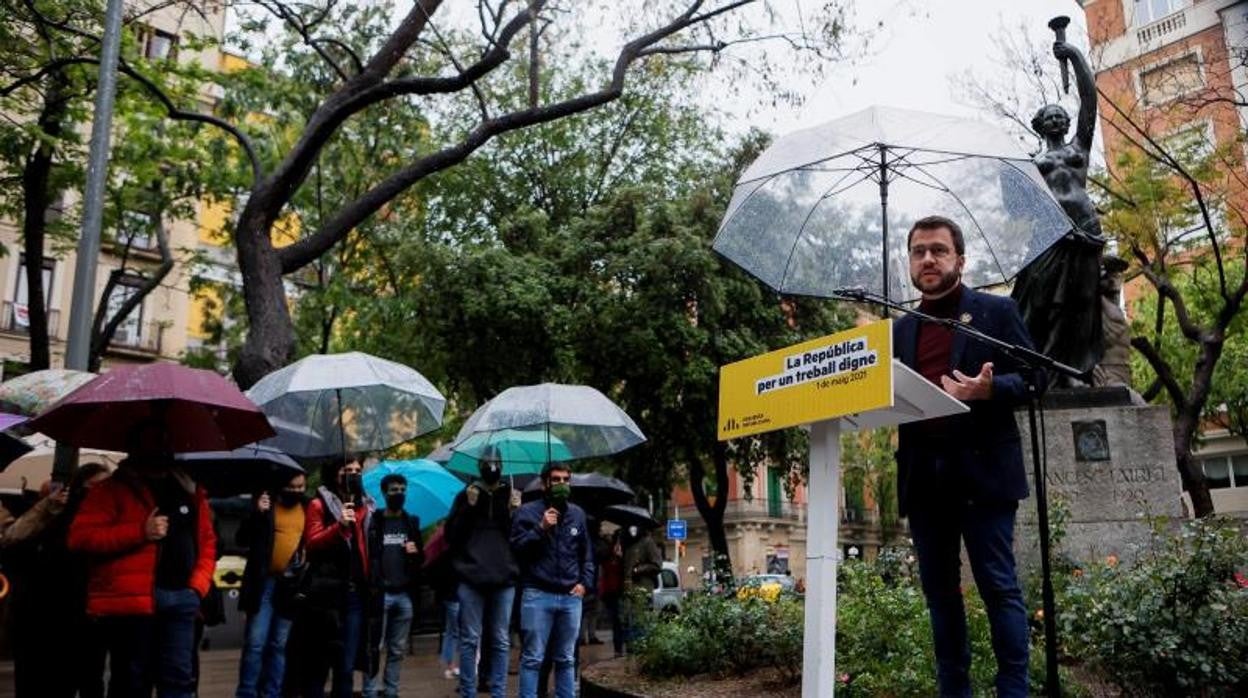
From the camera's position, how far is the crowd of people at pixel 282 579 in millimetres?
5465

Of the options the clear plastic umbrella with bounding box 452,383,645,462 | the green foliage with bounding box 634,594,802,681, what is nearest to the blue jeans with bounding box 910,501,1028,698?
the green foliage with bounding box 634,594,802,681

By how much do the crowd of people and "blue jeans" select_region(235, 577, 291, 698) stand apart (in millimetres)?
10

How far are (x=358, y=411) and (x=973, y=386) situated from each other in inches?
256

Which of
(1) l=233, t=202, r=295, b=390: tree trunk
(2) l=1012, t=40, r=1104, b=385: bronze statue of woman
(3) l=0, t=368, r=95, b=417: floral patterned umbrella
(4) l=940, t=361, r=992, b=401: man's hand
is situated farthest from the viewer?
(1) l=233, t=202, r=295, b=390: tree trunk

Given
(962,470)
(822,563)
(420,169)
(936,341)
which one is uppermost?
(420,169)

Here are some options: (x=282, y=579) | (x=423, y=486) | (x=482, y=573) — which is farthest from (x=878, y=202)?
(x=423, y=486)

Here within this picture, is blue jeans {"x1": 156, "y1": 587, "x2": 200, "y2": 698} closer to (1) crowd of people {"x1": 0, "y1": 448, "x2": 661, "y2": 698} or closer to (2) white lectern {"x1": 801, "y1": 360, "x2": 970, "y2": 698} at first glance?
(1) crowd of people {"x1": 0, "y1": 448, "x2": 661, "y2": 698}

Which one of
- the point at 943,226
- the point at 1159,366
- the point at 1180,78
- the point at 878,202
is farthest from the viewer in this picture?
the point at 1180,78

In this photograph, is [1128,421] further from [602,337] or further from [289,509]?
[602,337]

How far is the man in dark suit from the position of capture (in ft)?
12.7

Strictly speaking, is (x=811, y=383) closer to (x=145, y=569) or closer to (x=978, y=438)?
(x=978, y=438)

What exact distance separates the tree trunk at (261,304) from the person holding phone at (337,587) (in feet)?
12.1

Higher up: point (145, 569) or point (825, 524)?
point (825, 524)

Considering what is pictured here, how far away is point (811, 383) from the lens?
11.5 feet
